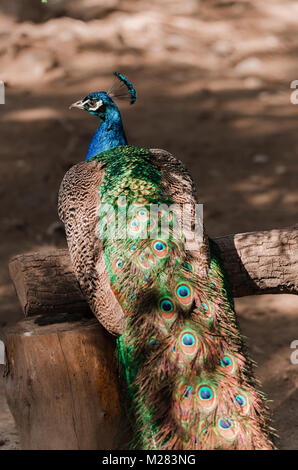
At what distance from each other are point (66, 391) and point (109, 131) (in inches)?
75.5

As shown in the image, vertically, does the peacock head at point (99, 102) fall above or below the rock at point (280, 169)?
above

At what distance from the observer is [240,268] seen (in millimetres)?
3916

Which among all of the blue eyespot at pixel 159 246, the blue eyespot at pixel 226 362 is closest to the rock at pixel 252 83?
the blue eyespot at pixel 159 246

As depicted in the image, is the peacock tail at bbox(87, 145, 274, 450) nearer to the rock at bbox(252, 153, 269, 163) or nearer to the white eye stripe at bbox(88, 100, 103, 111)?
the white eye stripe at bbox(88, 100, 103, 111)

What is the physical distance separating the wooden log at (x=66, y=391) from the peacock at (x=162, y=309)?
10.3 inches

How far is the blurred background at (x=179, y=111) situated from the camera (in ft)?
19.4

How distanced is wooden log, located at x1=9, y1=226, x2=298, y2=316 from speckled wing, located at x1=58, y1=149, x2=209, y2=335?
35 cm

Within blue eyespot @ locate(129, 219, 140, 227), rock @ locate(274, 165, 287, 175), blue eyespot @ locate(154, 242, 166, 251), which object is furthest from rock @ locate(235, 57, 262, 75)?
blue eyespot @ locate(154, 242, 166, 251)

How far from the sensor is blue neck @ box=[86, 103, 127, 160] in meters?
4.45

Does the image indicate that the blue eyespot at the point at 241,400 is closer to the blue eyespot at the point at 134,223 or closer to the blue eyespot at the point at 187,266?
the blue eyespot at the point at 187,266

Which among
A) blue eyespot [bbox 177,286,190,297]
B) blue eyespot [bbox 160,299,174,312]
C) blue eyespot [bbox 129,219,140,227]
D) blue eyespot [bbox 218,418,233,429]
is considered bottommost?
blue eyespot [bbox 218,418,233,429]

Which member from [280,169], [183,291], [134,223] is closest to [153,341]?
[183,291]

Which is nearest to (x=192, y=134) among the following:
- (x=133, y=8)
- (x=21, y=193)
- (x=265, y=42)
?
(x=21, y=193)

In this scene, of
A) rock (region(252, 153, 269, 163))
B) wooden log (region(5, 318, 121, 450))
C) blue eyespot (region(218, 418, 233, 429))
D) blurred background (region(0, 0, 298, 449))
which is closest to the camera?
blue eyespot (region(218, 418, 233, 429))
